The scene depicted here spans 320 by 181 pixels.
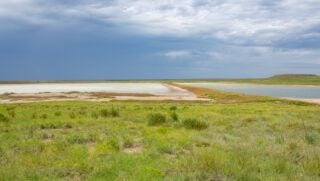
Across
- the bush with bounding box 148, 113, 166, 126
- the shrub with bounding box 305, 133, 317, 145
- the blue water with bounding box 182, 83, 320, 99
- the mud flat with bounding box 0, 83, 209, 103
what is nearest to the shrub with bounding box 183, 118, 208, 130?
the bush with bounding box 148, 113, 166, 126

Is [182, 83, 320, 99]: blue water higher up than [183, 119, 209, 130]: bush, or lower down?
lower down

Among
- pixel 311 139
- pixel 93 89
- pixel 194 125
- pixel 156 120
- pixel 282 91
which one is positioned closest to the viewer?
pixel 311 139

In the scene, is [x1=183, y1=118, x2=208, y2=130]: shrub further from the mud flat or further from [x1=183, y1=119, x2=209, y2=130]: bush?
the mud flat

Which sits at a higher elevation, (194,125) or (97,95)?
(194,125)

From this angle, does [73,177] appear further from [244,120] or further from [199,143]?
[244,120]

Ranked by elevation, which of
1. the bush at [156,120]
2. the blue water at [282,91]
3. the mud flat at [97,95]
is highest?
the bush at [156,120]

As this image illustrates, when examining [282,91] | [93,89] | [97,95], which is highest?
[97,95]

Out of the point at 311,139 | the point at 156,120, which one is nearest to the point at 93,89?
the point at 156,120

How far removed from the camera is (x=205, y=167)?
10.2 m

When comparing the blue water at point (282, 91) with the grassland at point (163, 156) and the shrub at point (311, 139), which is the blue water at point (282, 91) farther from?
the grassland at point (163, 156)

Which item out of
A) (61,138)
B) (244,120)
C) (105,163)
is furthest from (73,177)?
(244,120)

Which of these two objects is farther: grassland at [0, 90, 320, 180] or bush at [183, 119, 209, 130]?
bush at [183, 119, 209, 130]

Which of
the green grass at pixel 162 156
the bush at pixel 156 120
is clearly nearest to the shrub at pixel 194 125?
the green grass at pixel 162 156

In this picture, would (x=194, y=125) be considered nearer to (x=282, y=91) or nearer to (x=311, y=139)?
(x=311, y=139)
